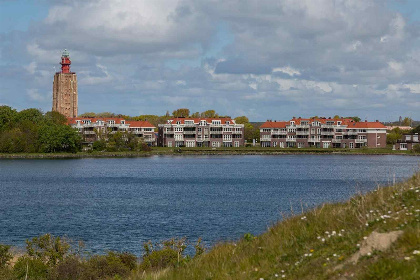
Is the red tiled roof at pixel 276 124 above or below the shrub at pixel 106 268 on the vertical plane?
above

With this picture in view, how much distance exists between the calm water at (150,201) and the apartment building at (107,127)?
56.5 metres

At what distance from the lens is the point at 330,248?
1072 cm

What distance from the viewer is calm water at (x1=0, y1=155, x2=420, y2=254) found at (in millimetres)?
32438

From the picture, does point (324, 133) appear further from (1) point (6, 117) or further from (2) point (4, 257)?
(2) point (4, 257)

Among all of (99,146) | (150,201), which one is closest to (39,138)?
(99,146)

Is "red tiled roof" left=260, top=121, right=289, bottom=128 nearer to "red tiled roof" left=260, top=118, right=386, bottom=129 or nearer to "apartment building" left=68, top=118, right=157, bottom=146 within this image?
"red tiled roof" left=260, top=118, right=386, bottom=129

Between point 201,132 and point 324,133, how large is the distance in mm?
32353

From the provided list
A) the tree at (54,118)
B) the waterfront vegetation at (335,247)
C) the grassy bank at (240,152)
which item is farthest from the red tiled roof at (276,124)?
the waterfront vegetation at (335,247)

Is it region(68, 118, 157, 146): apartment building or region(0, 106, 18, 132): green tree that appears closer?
region(0, 106, 18, 132): green tree

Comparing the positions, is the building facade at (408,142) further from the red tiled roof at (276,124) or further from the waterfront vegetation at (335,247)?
the waterfront vegetation at (335,247)

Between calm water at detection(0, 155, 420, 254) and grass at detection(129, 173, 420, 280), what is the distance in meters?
2.14

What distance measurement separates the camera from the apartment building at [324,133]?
486 feet

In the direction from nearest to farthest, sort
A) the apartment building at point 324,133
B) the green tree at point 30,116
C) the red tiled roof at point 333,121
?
1. the green tree at point 30,116
2. the red tiled roof at point 333,121
3. the apartment building at point 324,133

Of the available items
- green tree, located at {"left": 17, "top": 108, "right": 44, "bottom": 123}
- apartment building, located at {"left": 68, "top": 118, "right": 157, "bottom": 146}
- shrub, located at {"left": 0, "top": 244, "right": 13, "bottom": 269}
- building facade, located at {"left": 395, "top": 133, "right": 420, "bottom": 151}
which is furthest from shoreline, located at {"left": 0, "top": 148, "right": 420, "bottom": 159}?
shrub, located at {"left": 0, "top": 244, "right": 13, "bottom": 269}
